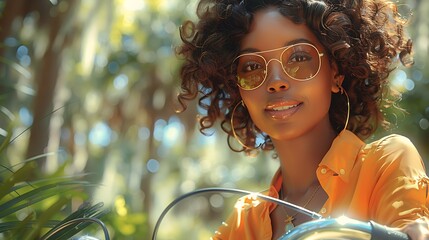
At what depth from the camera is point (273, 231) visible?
2264mm

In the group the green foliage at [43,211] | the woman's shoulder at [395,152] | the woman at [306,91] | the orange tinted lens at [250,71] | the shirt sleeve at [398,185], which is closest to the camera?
the green foliage at [43,211]

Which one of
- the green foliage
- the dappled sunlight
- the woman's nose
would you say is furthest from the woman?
the dappled sunlight

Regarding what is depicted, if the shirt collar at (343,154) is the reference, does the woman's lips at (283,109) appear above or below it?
above

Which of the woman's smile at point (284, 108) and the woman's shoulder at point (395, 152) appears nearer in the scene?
the woman's shoulder at point (395, 152)

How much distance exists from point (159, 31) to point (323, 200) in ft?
45.6

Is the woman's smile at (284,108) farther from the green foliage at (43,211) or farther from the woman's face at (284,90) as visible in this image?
the green foliage at (43,211)

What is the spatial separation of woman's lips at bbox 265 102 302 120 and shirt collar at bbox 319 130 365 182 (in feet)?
0.47

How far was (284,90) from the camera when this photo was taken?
2.09 m

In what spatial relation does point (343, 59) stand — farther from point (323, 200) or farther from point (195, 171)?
point (195, 171)

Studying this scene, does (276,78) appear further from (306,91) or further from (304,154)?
(304,154)

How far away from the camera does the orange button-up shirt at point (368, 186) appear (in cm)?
172

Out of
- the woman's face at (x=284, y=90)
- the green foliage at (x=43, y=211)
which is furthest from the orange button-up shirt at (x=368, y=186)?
the green foliage at (x=43, y=211)

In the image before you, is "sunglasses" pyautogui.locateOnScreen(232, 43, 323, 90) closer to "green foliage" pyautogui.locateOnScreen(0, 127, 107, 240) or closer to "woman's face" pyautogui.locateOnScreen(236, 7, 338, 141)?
"woman's face" pyautogui.locateOnScreen(236, 7, 338, 141)

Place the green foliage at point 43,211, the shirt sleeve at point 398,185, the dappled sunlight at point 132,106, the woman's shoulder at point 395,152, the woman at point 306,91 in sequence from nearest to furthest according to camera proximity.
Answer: the green foliage at point 43,211 → the shirt sleeve at point 398,185 → the woman's shoulder at point 395,152 → the woman at point 306,91 → the dappled sunlight at point 132,106
